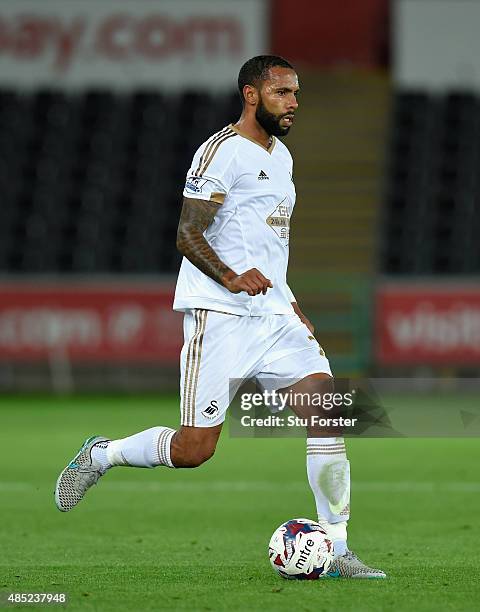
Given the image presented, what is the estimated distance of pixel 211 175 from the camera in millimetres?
6117

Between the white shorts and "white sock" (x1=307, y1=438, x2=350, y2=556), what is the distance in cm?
31

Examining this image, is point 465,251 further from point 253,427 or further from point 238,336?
point 238,336

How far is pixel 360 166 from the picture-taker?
21859mm

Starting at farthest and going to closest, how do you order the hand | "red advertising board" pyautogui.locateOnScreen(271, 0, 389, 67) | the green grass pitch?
1. "red advertising board" pyautogui.locateOnScreen(271, 0, 389, 67)
2. the hand
3. the green grass pitch

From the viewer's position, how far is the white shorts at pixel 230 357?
6.16 m

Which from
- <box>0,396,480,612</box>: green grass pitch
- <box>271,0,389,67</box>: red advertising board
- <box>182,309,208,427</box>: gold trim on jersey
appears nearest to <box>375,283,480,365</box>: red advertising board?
<box>0,396,480,612</box>: green grass pitch

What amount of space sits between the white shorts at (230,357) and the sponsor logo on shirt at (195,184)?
510 mm

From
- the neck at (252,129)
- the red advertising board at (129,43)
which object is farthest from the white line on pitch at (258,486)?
the red advertising board at (129,43)

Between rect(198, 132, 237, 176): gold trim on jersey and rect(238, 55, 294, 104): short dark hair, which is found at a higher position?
rect(238, 55, 294, 104): short dark hair

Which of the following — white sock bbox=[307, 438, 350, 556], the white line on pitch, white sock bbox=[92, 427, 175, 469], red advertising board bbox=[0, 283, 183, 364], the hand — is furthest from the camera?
red advertising board bbox=[0, 283, 183, 364]

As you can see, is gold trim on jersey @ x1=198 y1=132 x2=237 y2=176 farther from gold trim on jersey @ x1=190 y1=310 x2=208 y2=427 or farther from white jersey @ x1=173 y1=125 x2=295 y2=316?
gold trim on jersey @ x1=190 y1=310 x2=208 y2=427

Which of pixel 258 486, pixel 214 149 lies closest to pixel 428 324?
pixel 258 486

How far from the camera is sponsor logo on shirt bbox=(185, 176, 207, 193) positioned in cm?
611

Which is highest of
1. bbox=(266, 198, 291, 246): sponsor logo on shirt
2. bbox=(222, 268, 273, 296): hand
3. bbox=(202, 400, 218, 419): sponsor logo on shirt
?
bbox=(266, 198, 291, 246): sponsor logo on shirt
